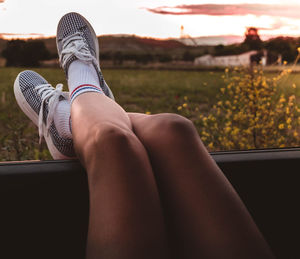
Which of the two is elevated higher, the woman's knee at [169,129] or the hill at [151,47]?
the hill at [151,47]

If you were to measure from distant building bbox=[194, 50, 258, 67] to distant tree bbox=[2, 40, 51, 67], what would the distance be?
1.00 metres

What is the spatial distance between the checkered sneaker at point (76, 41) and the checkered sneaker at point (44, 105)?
0.12 metres

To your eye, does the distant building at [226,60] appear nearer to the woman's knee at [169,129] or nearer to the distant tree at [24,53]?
the distant tree at [24,53]

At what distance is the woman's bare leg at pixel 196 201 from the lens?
0.60 m

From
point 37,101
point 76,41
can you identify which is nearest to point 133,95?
point 76,41

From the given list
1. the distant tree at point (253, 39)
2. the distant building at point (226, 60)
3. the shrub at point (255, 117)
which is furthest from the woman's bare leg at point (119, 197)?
the distant tree at point (253, 39)

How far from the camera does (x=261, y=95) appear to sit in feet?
6.54

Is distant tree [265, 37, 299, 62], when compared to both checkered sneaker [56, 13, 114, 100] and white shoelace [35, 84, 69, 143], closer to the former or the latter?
checkered sneaker [56, 13, 114, 100]

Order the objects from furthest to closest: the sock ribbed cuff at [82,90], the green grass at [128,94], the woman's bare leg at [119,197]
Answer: the green grass at [128,94] < the sock ribbed cuff at [82,90] < the woman's bare leg at [119,197]

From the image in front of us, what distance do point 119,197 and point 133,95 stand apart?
6.67 ft

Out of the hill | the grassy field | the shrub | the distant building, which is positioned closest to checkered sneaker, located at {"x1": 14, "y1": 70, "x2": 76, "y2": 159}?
the grassy field

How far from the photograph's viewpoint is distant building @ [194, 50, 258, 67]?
88.1 inches

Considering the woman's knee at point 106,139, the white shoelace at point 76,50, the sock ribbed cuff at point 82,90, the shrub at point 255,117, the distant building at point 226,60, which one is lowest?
Answer: the shrub at point 255,117

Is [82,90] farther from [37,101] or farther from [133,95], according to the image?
[133,95]
